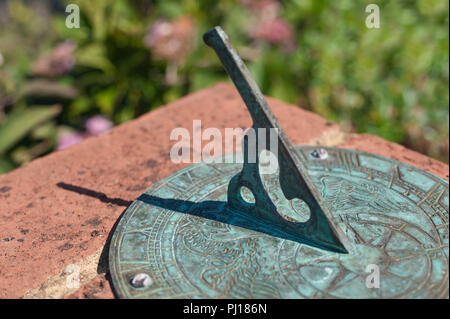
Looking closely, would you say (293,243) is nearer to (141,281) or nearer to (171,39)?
(141,281)

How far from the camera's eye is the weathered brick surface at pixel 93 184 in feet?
6.47

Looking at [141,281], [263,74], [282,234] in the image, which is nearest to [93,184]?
[141,281]

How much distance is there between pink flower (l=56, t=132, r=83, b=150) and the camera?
3758mm

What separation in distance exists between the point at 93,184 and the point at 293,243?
1.11 m

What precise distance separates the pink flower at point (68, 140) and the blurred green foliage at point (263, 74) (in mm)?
212

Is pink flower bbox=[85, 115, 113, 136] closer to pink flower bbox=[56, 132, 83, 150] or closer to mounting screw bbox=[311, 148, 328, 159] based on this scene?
pink flower bbox=[56, 132, 83, 150]

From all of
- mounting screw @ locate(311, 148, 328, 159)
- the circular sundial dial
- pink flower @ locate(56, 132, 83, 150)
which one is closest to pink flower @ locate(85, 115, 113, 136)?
pink flower @ locate(56, 132, 83, 150)

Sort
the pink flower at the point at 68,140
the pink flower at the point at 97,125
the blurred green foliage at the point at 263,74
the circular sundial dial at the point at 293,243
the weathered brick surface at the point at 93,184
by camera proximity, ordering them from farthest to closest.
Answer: the blurred green foliage at the point at 263,74, the pink flower at the point at 97,125, the pink flower at the point at 68,140, the weathered brick surface at the point at 93,184, the circular sundial dial at the point at 293,243

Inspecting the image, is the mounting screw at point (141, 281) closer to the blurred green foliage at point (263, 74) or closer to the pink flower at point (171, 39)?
the blurred green foliage at point (263, 74)

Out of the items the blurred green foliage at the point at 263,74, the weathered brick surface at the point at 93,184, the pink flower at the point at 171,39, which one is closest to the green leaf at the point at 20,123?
the blurred green foliage at the point at 263,74

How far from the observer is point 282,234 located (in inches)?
77.9

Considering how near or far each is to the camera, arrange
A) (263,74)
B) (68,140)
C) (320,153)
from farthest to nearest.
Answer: (263,74), (68,140), (320,153)

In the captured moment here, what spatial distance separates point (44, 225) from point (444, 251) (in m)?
1.66
